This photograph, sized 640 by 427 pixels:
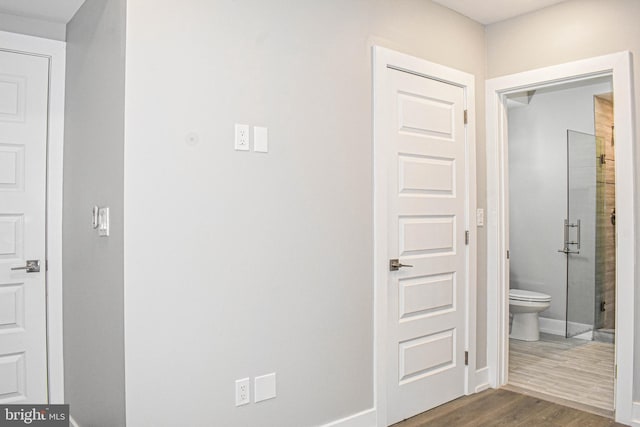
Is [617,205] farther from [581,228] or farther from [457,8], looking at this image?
[581,228]

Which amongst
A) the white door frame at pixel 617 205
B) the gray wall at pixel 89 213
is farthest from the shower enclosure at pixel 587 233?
the gray wall at pixel 89 213

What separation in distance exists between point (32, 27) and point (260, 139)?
1.64 m

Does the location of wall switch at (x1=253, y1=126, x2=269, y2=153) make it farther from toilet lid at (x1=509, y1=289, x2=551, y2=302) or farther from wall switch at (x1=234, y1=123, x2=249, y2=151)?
toilet lid at (x1=509, y1=289, x2=551, y2=302)

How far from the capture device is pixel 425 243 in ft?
10.1

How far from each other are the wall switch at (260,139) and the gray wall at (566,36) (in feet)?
6.62

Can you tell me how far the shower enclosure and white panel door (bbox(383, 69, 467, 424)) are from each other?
88.2 inches

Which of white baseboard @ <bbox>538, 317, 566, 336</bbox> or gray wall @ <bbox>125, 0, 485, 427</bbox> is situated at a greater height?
gray wall @ <bbox>125, 0, 485, 427</bbox>

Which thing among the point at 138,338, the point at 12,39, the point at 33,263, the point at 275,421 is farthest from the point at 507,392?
the point at 12,39

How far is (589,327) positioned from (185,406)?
14.1ft

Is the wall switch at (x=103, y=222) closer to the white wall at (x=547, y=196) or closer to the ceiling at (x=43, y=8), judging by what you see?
the ceiling at (x=43, y=8)

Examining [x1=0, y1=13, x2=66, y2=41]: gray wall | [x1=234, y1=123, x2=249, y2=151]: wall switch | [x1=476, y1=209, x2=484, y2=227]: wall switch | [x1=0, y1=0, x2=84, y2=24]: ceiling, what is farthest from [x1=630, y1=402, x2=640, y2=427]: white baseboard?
[x1=0, y1=13, x2=66, y2=41]: gray wall

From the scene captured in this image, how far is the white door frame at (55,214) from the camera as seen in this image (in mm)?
2871

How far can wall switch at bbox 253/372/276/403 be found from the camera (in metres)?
2.28

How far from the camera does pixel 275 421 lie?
2354 mm
